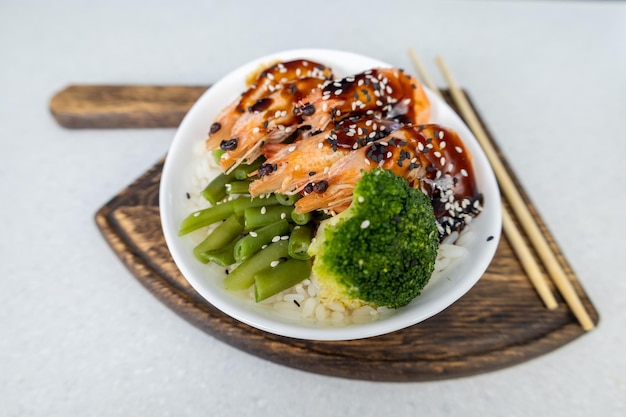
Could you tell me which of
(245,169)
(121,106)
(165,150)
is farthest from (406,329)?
(121,106)

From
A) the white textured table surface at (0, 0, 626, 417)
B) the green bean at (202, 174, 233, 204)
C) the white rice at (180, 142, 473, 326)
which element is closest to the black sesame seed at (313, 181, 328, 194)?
the white rice at (180, 142, 473, 326)

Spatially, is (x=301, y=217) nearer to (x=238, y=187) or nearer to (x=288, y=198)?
(x=288, y=198)

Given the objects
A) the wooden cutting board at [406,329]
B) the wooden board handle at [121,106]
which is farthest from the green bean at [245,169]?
the wooden board handle at [121,106]

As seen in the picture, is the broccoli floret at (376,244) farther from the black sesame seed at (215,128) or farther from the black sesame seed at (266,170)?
the black sesame seed at (215,128)

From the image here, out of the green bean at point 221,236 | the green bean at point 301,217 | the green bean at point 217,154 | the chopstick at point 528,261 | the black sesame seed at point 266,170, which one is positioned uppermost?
the black sesame seed at point 266,170

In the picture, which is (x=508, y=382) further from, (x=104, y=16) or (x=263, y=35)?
(x=104, y=16)
